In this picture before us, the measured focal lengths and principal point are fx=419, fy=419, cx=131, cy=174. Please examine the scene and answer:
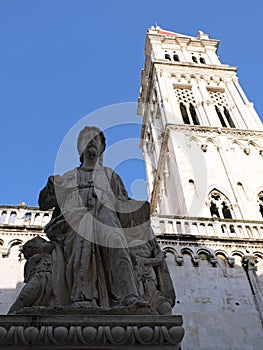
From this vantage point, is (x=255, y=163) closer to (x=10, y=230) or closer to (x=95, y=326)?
(x=10, y=230)

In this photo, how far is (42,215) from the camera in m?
12.4

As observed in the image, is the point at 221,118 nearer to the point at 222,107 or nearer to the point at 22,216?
the point at 222,107

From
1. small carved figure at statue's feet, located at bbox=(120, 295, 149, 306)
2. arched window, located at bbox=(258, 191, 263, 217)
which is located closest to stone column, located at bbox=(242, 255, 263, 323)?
small carved figure at statue's feet, located at bbox=(120, 295, 149, 306)

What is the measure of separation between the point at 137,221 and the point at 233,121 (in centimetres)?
2330

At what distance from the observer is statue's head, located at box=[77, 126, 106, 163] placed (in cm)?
555

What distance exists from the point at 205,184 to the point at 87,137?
52.3ft

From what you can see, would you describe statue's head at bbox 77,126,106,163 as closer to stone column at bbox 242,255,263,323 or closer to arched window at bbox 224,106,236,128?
stone column at bbox 242,255,263,323

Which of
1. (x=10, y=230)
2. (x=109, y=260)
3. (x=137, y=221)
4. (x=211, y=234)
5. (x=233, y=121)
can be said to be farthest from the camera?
(x=233, y=121)

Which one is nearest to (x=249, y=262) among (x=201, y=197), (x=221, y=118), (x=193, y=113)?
(x=201, y=197)

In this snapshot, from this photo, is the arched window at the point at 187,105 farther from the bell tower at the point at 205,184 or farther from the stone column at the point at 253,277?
the stone column at the point at 253,277

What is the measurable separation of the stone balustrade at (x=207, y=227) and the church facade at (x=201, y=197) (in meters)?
0.03

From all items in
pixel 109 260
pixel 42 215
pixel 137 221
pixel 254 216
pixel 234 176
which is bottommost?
pixel 109 260

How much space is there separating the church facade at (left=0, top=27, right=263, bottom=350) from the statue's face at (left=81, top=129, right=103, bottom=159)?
5865 millimetres

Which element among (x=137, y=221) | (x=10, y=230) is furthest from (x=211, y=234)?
(x=137, y=221)
